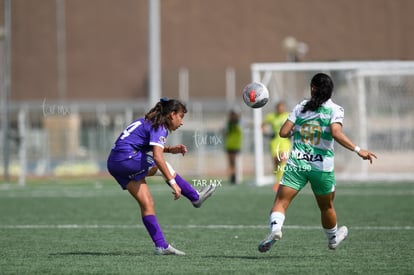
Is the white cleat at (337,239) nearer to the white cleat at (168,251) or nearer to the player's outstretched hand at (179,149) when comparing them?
the white cleat at (168,251)

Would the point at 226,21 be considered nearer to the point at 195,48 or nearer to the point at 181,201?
the point at 195,48

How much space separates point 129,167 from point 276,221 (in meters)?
1.87

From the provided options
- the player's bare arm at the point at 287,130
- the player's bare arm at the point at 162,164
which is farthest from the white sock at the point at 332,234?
the player's bare arm at the point at 162,164

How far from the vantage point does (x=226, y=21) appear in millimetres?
53875

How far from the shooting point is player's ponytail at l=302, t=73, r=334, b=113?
9.91 metres

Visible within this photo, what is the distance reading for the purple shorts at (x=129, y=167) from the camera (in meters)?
10.5

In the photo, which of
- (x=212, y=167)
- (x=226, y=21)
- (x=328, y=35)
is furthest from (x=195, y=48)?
(x=212, y=167)

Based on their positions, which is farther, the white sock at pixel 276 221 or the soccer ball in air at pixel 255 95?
the soccer ball in air at pixel 255 95

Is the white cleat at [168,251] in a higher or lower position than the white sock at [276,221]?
lower

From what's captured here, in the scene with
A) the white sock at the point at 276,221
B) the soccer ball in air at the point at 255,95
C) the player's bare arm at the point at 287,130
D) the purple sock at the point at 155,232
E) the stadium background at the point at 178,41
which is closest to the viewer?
the white sock at the point at 276,221

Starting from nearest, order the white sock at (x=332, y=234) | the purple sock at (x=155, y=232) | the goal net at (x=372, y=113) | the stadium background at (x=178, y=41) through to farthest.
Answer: the white sock at (x=332, y=234) < the purple sock at (x=155, y=232) < the goal net at (x=372, y=113) < the stadium background at (x=178, y=41)

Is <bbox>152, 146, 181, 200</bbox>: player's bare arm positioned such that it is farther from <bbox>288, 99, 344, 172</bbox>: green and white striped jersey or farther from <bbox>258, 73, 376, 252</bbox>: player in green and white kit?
<bbox>288, 99, 344, 172</bbox>: green and white striped jersey

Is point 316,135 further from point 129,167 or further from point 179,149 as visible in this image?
point 129,167

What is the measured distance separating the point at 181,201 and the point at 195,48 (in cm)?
3359
